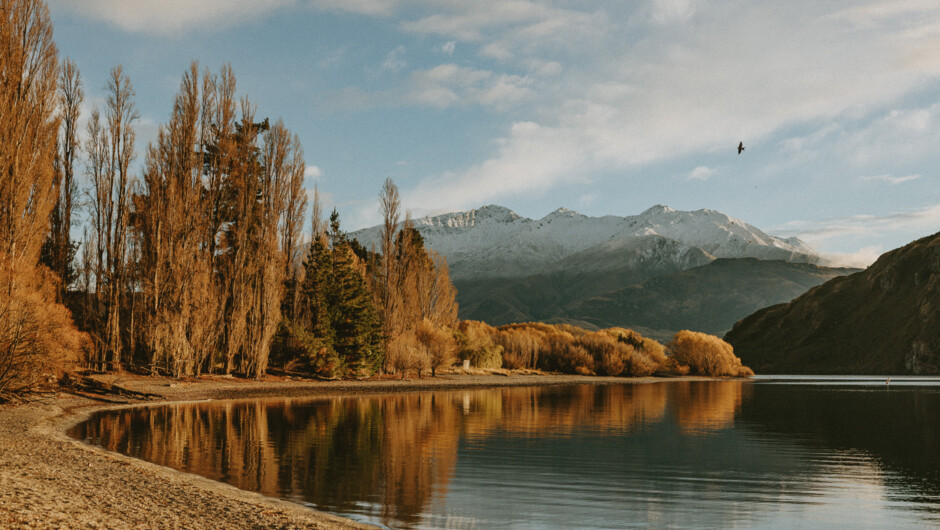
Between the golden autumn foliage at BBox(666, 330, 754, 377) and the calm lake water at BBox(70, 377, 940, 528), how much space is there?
2659 inches

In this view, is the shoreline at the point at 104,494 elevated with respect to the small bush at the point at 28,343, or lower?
lower

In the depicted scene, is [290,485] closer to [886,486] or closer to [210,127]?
[886,486]

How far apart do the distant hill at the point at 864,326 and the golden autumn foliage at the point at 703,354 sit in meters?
55.6

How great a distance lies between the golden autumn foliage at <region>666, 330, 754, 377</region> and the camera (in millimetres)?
102000

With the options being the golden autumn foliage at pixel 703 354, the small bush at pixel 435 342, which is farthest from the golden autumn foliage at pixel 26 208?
the golden autumn foliage at pixel 703 354

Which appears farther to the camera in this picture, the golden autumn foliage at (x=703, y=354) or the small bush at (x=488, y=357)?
the golden autumn foliage at (x=703, y=354)

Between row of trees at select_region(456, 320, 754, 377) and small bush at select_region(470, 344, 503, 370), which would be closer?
small bush at select_region(470, 344, 503, 370)

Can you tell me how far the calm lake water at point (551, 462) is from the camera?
13.4 metres

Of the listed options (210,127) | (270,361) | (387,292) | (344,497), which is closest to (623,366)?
(387,292)

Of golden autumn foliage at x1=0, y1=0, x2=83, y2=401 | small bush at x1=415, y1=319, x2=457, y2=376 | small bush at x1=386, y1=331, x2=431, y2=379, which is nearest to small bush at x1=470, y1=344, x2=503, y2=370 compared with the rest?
small bush at x1=415, y1=319, x2=457, y2=376

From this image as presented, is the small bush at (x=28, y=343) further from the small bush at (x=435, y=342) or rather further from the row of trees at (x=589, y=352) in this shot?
the row of trees at (x=589, y=352)

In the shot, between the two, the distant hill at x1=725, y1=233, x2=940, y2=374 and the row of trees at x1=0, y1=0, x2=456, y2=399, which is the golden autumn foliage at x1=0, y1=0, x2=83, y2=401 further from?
the distant hill at x1=725, y1=233, x2=940, y2=374

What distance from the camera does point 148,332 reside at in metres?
39.3

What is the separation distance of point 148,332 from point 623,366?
65351 millimetres
